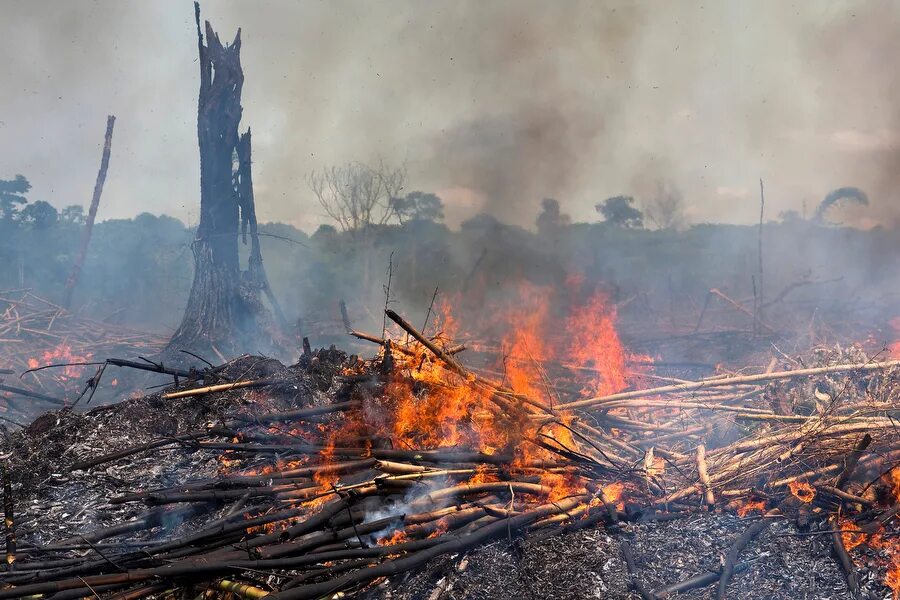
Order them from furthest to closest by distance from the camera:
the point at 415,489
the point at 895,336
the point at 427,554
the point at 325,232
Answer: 1. the point at 325,232
2. the point at 895,336
3. the point at 415,489
4. the point at 427,554

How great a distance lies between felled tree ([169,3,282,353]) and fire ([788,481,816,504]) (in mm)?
11852

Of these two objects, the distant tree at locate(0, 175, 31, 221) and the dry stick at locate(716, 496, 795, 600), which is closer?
the dry stick at locate(716, 496, 795, 600)

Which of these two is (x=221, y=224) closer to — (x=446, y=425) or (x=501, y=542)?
(x=446, y=425)

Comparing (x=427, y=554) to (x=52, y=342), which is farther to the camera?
(x=52, y=342)

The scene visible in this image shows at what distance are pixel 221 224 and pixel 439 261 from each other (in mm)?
12280

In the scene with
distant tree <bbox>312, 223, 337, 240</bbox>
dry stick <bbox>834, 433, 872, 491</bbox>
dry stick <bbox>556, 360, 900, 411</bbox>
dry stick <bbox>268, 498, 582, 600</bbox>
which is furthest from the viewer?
distant tree <bbox>312, 223, 337, 240</bbox>

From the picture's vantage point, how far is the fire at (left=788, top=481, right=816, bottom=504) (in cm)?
526

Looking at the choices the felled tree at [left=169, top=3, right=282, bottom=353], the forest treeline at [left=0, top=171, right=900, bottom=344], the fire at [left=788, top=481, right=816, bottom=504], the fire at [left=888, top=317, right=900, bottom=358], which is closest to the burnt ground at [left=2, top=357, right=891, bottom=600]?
the fire at [left=788, top=481, right=816, bottom=504]

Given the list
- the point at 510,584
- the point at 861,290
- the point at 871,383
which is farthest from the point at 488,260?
the point at 510,584

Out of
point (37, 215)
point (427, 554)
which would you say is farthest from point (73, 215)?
point (427, 554)

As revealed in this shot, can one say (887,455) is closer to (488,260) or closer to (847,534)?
(847,534)

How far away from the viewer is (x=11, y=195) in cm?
2348

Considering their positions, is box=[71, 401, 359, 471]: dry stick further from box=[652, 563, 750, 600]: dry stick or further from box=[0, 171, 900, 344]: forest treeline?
box=[0, 171, 900, 344]: forest treeline

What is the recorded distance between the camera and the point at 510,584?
4.45 meters
